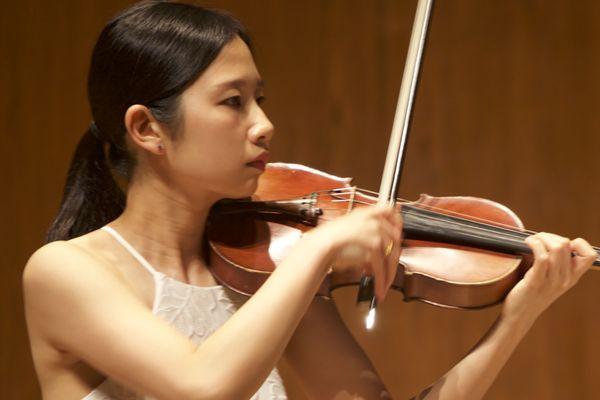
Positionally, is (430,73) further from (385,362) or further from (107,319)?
(107,319)

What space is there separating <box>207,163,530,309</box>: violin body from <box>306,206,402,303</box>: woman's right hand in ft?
0.44

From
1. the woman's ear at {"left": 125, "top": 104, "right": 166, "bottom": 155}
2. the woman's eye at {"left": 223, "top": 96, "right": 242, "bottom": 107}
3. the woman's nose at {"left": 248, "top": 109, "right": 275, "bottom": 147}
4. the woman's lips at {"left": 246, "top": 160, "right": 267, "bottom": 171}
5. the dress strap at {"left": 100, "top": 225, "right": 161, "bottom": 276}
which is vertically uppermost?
the woman's eye at {"left": 223, "top": 96, "right": 242, "bottom": 107}

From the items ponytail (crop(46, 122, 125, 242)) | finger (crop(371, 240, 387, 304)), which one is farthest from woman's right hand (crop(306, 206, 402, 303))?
ponytail (crop(46, 122, 125, 242))

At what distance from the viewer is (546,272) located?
45.8 inches

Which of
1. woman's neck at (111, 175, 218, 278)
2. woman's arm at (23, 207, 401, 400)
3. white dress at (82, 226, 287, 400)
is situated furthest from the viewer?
woman's neck at (111, 175, 218, 278)

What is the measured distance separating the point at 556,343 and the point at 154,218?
1274mm

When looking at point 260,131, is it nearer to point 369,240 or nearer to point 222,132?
point 222,132

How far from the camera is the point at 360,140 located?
2.28 m

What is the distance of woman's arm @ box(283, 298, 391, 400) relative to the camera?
131cm

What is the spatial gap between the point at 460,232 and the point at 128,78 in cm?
51

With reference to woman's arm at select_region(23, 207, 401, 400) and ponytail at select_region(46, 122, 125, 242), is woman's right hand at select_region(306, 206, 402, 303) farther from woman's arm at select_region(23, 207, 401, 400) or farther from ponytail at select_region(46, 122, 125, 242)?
ponytail at select_region(46, 122, 125, 242)

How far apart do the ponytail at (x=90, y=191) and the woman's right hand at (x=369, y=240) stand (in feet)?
1.36

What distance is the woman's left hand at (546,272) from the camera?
3.80ft

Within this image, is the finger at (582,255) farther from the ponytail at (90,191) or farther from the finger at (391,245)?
the ponytail at (90,191)
